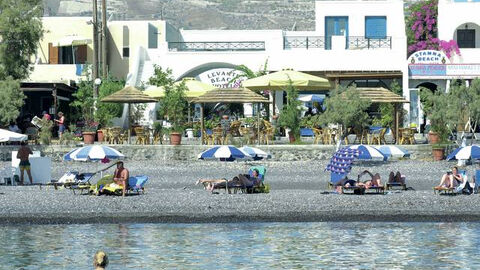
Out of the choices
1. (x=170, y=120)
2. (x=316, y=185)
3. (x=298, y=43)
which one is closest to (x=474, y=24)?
(x=298, y=43)

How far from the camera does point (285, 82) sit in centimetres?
4403

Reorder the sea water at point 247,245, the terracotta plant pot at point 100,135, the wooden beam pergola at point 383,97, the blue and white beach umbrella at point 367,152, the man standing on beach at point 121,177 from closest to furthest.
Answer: the sea water at point 247,245 → the man standing on beach at point 121,177 → the blue and white beach umbrella at point 367,152 → the wooden beam pergola at point 383,97 → the terracotta plant pot at point 100,135

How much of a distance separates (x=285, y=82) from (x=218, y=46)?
1292 centimetres

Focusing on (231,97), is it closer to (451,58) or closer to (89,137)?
(89,137)

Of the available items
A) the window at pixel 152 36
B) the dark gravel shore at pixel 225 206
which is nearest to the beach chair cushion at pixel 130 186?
the dark gravel shore at pixel 225 206

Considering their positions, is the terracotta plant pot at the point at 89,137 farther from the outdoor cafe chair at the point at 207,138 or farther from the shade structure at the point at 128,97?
the outdoor cafe chair at the point at 207,138

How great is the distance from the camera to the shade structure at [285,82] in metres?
44.2

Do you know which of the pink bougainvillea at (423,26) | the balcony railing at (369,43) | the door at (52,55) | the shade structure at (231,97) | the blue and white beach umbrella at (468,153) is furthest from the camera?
the door at (52,55)

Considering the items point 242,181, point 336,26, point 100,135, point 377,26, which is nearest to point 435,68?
point 377,26

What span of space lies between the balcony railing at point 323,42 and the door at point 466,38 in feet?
15.3

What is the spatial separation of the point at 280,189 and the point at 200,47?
72.1 feet

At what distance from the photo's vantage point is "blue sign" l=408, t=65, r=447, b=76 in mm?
50719

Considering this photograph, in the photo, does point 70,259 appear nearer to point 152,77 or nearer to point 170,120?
point 170,120

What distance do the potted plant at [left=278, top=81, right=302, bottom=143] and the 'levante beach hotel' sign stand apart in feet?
30.4
